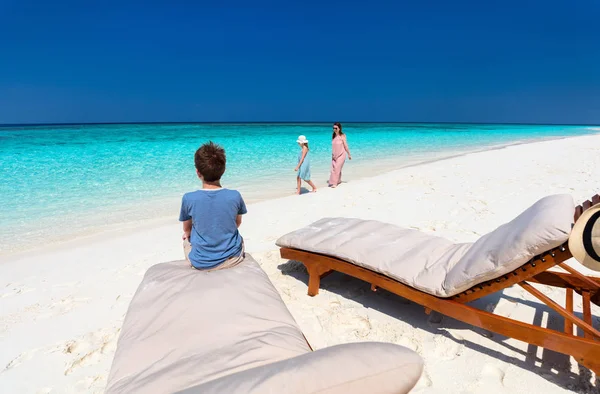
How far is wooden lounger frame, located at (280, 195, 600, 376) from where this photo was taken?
78.7 inches

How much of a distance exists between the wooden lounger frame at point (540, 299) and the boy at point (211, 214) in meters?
1.02

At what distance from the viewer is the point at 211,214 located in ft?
8.74

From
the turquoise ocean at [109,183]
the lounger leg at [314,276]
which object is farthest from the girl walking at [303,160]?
the lounger leg at [314,276]

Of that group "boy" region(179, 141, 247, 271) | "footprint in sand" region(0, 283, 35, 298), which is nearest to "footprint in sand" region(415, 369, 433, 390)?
"boy" region(179, 141, 247, 271)

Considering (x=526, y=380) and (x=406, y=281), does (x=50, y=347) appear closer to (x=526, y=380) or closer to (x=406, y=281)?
(x=406, y=281)

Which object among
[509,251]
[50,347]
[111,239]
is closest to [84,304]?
[50,347]

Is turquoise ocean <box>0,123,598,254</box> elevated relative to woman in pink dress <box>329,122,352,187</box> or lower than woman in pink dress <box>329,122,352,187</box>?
lower

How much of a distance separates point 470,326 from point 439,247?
26.4 inches

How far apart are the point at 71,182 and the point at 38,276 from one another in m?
7.00

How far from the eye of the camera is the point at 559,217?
213 cm

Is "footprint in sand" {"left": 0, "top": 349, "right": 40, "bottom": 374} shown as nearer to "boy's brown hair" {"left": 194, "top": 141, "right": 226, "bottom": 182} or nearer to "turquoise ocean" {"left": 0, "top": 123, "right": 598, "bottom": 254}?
"boy's brown hair" {"left": 194, "top": 141, "right": 226, "bottom": 182}

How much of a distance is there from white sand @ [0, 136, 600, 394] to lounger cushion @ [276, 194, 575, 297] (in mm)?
456

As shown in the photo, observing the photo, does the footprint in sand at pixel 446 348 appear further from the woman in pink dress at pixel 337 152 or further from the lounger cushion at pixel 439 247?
the woman in pink dress at pixel 337 152

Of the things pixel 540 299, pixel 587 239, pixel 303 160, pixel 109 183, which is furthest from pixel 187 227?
pixel 109 183
